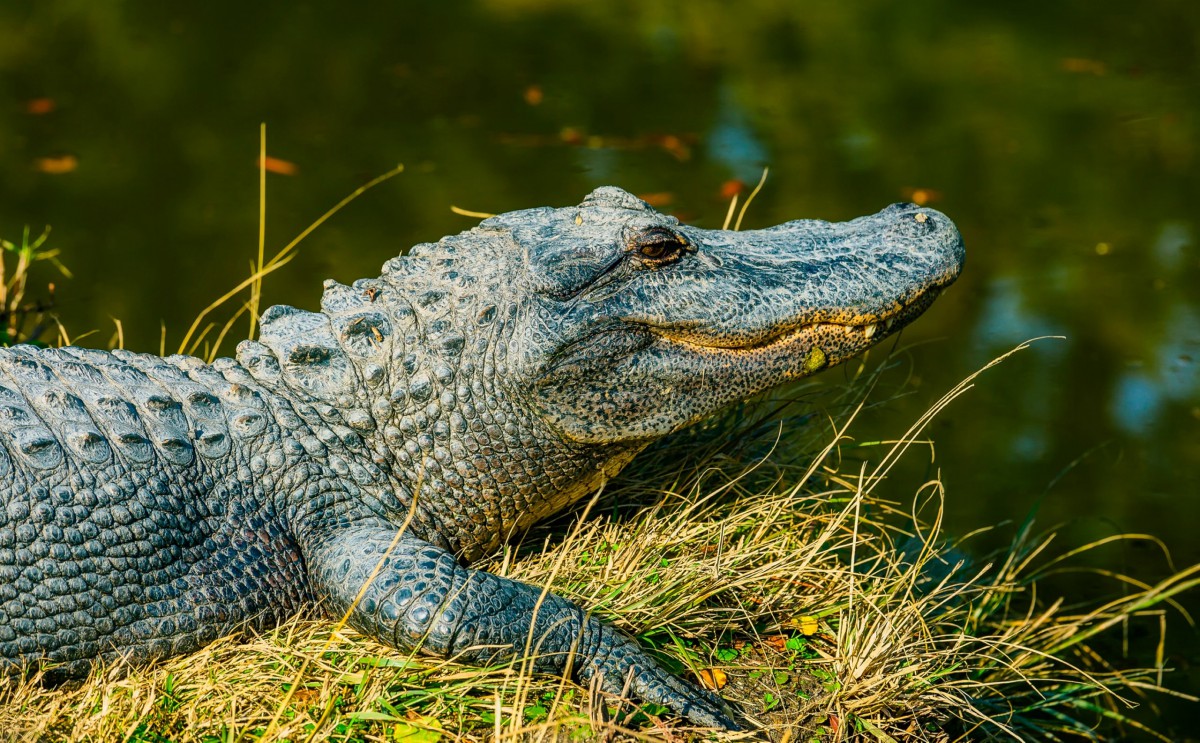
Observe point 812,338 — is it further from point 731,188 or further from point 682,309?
point 731,188

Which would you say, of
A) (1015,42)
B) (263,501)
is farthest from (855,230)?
(1015,42)

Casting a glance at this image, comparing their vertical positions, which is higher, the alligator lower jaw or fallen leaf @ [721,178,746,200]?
the alligator lower jaw

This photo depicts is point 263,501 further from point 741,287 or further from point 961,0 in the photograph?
point 961,0

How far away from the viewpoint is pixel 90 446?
10.4 ft

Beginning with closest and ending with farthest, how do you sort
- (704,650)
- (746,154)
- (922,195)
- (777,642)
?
1. (704,650)
2. (777,642)
3. (922,195)
4. (746,154)

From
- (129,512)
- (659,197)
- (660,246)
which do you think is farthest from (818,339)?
(659,197)

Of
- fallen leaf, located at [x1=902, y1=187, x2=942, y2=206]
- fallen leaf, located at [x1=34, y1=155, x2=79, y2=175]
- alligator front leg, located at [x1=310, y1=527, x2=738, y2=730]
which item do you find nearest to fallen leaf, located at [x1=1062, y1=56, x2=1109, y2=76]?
fallen leaf, located at [x1=902, y1=187, x2=942, y2=206]

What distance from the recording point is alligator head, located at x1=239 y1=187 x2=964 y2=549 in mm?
3477

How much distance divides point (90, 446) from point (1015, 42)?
30.4ft

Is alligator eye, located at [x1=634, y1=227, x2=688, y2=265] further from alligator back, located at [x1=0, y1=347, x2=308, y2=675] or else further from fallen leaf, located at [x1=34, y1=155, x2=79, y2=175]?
fallen leaf, located at [x1=34, y1=155, x2=79, y2=175]

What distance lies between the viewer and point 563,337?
3436 millimetres

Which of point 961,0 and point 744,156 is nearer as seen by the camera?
point 744,156

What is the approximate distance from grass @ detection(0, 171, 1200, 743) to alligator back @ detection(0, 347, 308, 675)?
12 centimetres

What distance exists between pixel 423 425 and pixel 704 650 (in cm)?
105
